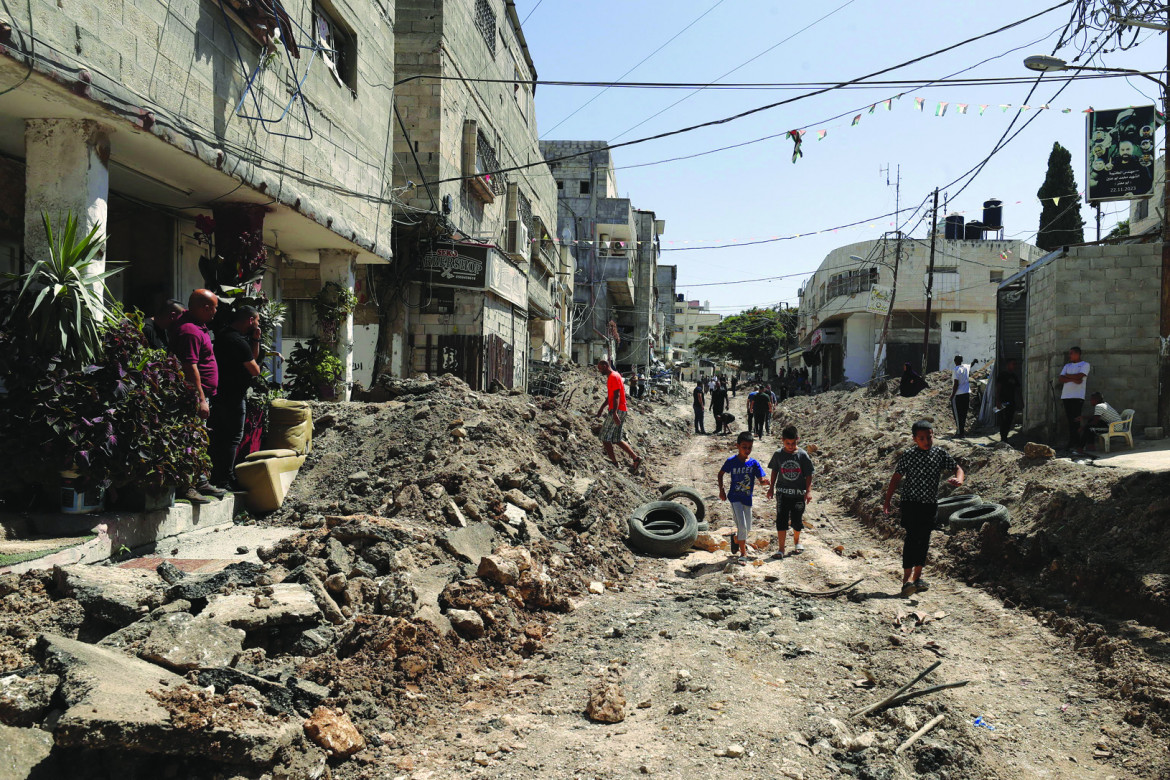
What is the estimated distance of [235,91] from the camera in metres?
9.25

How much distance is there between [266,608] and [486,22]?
2000 centimetres

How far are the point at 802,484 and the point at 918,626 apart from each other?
262 centimetres

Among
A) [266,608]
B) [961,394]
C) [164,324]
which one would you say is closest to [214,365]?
[164,324]

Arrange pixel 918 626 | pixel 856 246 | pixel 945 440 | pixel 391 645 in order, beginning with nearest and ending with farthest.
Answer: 1. pixel 391 645
2. pixel 918 626
3. pixel 945 440
4. pixel 856 246

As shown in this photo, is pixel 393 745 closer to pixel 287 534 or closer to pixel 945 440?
pixel 287 534

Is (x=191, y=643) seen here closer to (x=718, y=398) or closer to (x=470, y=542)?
(x=470, y=542)

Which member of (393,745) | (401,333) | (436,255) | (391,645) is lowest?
(393,745)

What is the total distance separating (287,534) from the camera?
270 inches

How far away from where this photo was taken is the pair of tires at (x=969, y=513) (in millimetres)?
8539

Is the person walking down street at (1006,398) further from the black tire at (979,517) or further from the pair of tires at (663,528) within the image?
the pair of tires at (663,528)

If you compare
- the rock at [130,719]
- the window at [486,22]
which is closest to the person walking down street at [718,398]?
the window at [486,22]

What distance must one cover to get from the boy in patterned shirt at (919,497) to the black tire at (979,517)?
4.53ft

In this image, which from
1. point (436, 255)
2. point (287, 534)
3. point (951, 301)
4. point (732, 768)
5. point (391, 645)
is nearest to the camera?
point (732, 768)

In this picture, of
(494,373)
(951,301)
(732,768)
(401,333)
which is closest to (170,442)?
(732,768)
